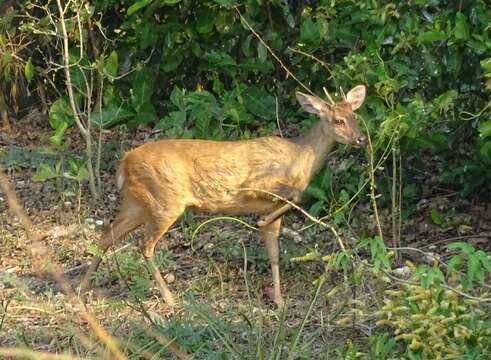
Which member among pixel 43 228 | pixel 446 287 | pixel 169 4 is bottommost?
pixel 43 228

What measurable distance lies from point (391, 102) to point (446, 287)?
234 cm

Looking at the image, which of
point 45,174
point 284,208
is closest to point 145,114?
point 45,174

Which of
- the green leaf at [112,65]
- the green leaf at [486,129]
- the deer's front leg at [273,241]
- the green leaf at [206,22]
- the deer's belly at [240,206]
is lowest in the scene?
the deer's front leg at [273,241]

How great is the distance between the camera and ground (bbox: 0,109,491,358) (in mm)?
6074

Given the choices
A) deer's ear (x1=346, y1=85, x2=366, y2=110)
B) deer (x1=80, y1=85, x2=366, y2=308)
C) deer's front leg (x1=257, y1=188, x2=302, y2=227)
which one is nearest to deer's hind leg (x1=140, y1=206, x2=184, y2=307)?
deer (x1=80, y1=85, x2=366, y2=308)

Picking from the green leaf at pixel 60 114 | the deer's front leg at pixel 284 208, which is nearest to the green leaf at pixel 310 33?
the deer's front leg at pixel 284 208

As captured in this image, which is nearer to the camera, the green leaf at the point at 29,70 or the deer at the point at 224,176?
the deer at the point at 224,176

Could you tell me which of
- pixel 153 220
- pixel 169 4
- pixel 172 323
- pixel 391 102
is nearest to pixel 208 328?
pixel 172 323

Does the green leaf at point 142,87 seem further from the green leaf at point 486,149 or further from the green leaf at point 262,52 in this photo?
the green leaf at point 486,149

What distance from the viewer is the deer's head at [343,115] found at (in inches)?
295

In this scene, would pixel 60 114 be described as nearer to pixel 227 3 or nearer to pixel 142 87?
pixel 142 87

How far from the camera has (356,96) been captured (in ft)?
24.8

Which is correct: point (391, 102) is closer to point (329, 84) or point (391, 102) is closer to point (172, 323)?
point (329, 84)

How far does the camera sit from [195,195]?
24.6 feet
